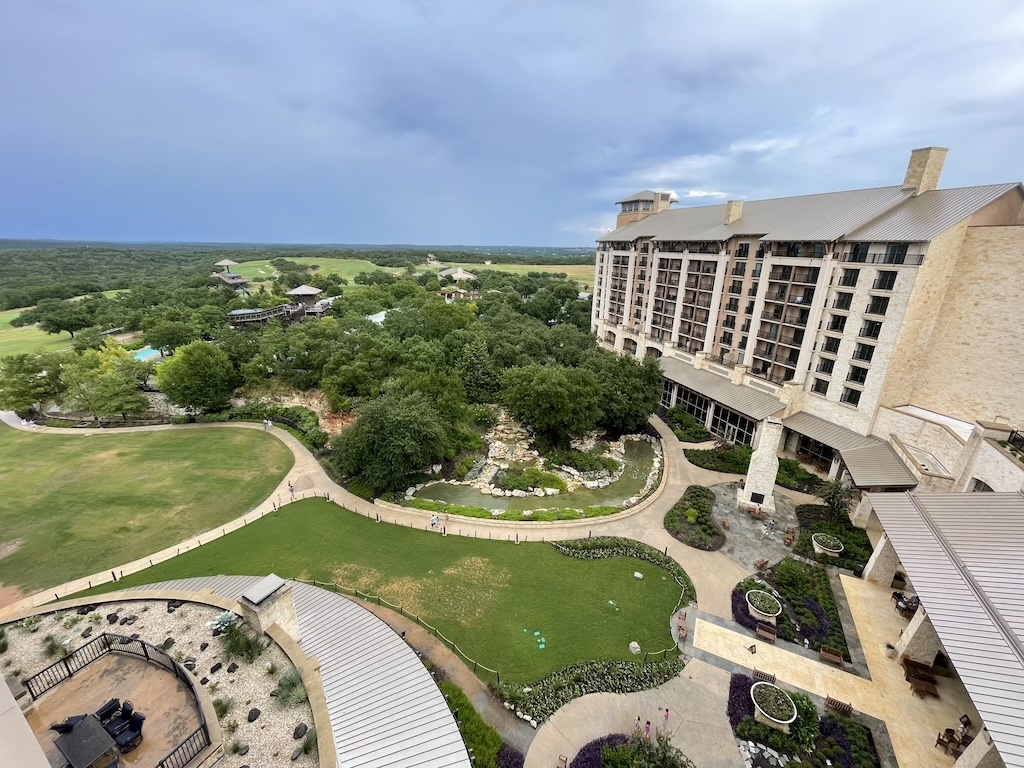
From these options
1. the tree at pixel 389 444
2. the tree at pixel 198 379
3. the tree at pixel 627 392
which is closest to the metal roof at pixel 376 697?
the tree at pixel 389 444

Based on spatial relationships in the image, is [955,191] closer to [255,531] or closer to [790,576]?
[790,576]

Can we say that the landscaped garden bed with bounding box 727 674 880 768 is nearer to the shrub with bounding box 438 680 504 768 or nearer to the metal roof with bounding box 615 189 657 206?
the shrub with bounding box 438 680 504 768

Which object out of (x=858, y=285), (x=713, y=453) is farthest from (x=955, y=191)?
(x=713, y=453)

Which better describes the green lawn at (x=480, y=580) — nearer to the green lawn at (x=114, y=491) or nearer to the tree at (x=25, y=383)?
the green lawn at (x=114, y=491)

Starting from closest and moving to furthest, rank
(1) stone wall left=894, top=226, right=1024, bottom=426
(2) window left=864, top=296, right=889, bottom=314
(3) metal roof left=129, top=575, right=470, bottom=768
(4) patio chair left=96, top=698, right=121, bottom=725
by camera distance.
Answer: (4) patio chair left=96, top=698, right=121, bottom=725, (3) metal roof left=129, top=575, right=470, bottom=768, (1) stone wall left=894, top=226, right=1024, bottom=426, (2) window left=864, top=296, right=889, bottom=314

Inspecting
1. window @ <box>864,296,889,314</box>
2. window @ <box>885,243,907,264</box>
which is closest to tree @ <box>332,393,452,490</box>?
window @ <box>864,296,889,314</box>

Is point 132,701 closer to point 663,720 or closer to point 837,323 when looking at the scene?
point 663,720

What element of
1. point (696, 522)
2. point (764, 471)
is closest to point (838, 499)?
point (764, 471)
